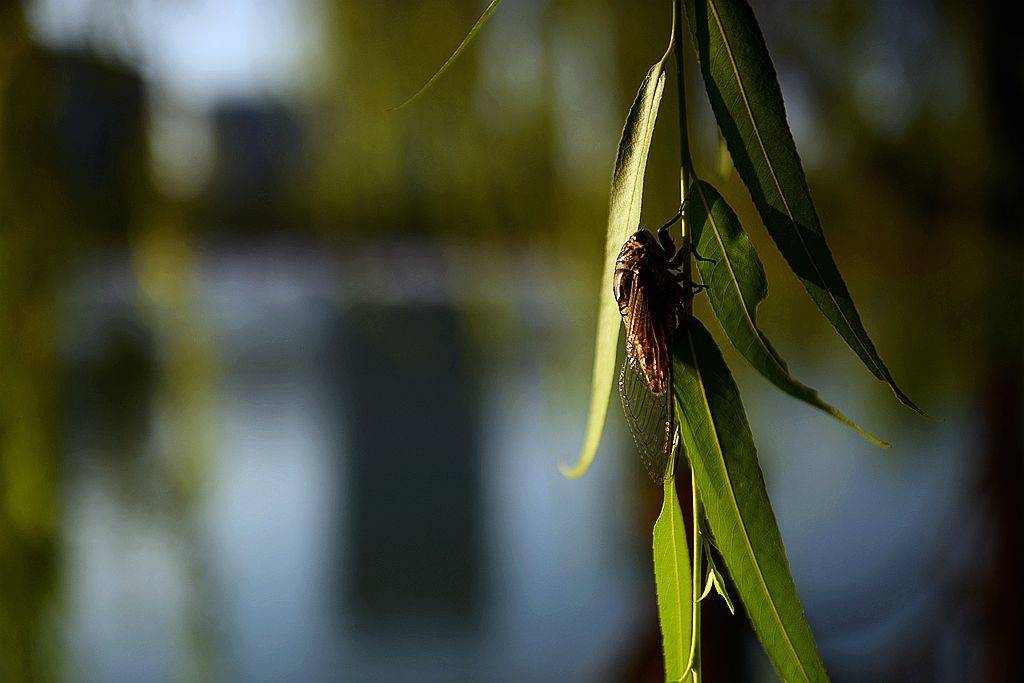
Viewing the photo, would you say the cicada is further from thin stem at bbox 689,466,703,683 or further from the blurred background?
the blurred background

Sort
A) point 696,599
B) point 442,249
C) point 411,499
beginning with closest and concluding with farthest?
point 696,599
point 442,249
point 411,499

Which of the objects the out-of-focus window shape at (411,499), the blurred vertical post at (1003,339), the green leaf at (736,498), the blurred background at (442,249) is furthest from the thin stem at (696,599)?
the out-of-focus window shape at (411,499)

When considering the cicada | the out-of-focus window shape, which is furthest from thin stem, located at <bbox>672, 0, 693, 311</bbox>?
the out-of-focus window shape

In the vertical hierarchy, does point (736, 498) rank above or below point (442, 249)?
below

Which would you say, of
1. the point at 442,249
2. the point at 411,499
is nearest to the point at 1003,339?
the point at 442,249

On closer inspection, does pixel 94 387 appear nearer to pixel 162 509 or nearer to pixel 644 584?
pixel 162 509

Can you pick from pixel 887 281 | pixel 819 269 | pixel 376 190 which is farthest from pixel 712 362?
pixel 887 281

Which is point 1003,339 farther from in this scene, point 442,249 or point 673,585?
point 673,585
